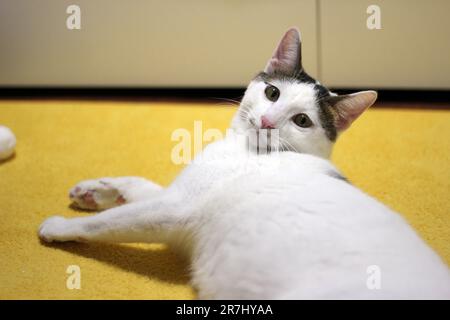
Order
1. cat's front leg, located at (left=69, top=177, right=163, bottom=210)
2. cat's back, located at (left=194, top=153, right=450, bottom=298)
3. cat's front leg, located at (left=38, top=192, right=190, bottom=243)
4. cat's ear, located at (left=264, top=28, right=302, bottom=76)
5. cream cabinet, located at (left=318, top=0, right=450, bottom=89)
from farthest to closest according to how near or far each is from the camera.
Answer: cream cabinet, located at (left=318, top=0, right=450, bottom=89) → cat's front leg, located at (left=69, top=177, right=163, bottom=210) → cat's ear, located at (left=264, top=28, right=302, bottom=76) → cat's front leg, located at (left=38, top=192, right=190, bottom=243) → cat's back, located at (left=194, top=153, right=450, bottom=298)

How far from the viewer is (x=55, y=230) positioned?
1.34m

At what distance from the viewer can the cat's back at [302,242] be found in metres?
0.95

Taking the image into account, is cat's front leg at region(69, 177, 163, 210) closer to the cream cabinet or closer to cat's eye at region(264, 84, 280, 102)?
cat's eye at region(264, 84, 280, 102)

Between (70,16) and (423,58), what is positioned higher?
(70,16)

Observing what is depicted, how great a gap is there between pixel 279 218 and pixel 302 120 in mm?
337

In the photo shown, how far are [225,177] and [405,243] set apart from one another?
450 millimetres

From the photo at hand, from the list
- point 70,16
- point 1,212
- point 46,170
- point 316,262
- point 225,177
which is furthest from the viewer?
point 70,16

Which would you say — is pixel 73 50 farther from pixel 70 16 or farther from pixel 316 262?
pixel 316 262

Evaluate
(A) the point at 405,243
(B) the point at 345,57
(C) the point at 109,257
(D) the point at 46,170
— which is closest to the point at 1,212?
(D) the point at 46,170

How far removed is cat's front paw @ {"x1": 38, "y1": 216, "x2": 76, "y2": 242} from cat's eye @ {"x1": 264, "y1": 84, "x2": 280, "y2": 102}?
0.64m

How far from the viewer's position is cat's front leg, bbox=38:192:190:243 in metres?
1.24

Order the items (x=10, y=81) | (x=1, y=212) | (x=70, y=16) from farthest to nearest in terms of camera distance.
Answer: (x=10, y=81) → (x=70, y=16) → (x=1, y=212)

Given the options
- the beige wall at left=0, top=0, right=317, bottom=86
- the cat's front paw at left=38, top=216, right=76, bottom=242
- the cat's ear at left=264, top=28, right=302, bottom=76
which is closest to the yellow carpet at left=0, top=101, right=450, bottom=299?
the cat's front paw at left=38, top=216, right=76, bottom=242

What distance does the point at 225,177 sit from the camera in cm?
125
